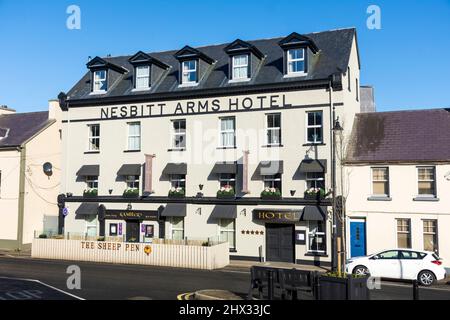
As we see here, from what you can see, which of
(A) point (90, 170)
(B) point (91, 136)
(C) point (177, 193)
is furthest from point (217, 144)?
(B) point (91, 136)

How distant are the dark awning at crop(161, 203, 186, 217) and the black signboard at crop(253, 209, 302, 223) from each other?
4.52 meters

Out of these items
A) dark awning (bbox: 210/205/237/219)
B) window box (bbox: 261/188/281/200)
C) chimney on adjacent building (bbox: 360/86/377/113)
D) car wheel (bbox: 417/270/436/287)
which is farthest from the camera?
chimney on adjacent building (bbox: 360/86/377/113)

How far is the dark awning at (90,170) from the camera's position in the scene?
95.5 ft

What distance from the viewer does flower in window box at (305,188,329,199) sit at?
23.9 metres

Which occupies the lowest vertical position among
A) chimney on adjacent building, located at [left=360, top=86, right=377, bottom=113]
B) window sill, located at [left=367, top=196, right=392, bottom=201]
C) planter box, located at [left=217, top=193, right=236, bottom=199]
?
window sill, located at [left=367, top=196, right=392, bottom=201]

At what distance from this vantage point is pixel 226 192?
25891 millimetres

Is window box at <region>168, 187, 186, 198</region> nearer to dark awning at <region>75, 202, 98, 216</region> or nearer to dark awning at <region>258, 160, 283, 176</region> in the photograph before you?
dark awning at <region>258, 160, 283, 176</region>

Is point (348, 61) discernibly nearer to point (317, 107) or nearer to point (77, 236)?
point (317, 107)

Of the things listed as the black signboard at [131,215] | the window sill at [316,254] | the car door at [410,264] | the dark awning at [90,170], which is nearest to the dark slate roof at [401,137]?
the window sill at [316,254]

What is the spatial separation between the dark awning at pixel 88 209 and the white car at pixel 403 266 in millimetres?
16259

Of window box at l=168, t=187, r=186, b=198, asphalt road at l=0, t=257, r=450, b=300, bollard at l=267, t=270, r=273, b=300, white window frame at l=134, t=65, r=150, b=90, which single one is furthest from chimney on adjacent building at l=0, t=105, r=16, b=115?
bollard at l=267, t=270, r=273, b=300

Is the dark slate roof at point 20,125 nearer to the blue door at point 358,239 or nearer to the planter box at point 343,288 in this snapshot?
the blue door at point 358,239
